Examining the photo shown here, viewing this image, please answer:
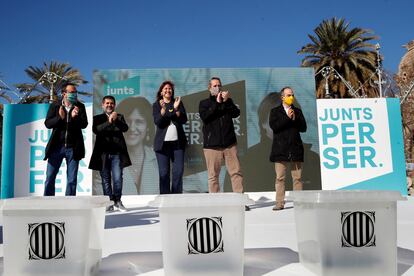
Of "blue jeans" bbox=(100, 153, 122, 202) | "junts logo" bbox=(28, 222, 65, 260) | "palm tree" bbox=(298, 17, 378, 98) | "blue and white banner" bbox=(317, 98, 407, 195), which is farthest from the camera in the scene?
"palm tree" bbox=(298, 17, 378, 98)

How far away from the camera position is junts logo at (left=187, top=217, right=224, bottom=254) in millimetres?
1386

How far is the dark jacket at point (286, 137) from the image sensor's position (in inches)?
166

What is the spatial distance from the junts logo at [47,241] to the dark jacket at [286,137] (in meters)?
3.19

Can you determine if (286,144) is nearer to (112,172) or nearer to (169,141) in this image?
(169,141)

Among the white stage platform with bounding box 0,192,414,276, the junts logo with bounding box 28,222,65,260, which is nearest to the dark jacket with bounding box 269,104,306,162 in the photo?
the white stage platform with bounding box 0,192,414,276

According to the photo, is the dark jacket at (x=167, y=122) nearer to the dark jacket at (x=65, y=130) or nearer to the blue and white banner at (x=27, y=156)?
the dark jacket at (x=65, y=130)

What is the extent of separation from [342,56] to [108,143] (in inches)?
684

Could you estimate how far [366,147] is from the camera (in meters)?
6.87

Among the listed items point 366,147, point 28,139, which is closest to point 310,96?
point 366,147

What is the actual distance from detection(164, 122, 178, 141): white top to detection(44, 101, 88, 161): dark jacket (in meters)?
0.96

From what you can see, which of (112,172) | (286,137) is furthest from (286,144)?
(112,172)

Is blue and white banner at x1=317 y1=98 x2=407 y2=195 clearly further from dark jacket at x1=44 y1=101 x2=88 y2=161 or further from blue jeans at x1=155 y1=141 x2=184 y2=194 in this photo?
dark jacket at x1=44 y1=101 x2=88 y2=161

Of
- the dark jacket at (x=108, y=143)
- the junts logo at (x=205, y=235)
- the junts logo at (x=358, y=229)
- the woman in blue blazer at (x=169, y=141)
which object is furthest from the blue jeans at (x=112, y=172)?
the junts logo at (x=358, y=229)

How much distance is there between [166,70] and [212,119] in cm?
287
